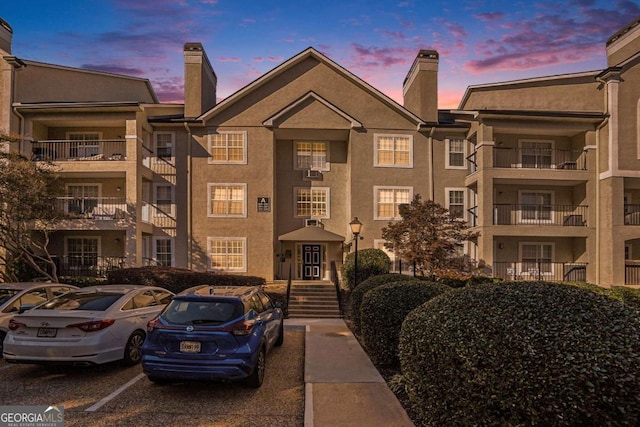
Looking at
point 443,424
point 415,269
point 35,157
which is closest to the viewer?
point 443,424

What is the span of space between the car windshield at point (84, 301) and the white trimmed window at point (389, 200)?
14896 millimetres

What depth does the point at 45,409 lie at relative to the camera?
246 inches

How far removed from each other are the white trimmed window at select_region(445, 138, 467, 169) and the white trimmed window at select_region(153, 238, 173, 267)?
14.4 meters

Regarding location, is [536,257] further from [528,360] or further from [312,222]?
[528,360]

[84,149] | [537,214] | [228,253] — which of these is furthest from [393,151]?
[84,149]

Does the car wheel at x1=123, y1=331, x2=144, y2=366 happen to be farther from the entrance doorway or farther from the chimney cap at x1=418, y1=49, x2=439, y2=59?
the chimney cap at x1=418, y1=49, x2=439, y2=59

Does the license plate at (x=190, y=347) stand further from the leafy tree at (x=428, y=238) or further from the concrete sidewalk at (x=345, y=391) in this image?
the leafy tree at (x=428, y=238)

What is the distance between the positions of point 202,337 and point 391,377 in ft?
11.4

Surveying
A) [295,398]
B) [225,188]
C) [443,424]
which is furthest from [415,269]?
[443,424]

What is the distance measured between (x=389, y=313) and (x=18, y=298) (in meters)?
7.88

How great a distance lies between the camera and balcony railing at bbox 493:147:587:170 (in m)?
22.4

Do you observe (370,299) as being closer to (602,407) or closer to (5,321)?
(602,407)

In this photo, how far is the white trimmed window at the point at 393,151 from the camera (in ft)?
72.4

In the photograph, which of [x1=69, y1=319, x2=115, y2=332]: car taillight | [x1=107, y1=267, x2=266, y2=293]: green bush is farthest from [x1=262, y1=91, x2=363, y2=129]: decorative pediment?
[x1=69, y1=319, x2=115, y2=332]: car taillight
